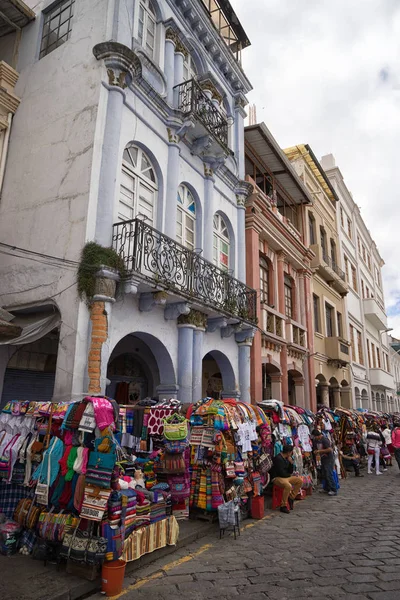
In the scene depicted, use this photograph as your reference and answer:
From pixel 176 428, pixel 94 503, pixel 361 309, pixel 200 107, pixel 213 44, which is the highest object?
pixel 213 44

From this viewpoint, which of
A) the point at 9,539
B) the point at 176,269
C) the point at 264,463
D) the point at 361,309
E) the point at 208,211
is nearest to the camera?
the point at 9,539

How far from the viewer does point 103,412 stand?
5465 millimetres

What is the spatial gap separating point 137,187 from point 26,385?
17.4 ft

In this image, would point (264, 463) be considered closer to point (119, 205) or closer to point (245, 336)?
point (245, 336)

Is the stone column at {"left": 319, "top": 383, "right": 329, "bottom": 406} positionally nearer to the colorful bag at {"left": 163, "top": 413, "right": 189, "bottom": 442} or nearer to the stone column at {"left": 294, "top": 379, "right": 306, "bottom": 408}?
the stone column at {"left": 294, "top": 379, "right": 306, "bottom": 408}

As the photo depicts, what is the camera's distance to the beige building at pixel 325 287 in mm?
21969

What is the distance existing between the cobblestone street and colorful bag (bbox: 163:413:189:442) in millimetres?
1592

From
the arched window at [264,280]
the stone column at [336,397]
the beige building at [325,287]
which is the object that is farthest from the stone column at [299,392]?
the stone column at [336,397]

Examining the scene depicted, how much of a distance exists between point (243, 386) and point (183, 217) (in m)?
5.29

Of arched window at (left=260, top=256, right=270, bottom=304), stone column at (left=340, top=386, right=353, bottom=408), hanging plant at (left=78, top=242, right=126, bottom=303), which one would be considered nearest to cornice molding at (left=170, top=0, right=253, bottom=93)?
arched window at (left=260, top=256, right=270, bottom=304)

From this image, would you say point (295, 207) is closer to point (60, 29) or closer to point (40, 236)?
point (60, 29)

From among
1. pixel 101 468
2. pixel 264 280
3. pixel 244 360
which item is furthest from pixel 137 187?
pixel 264 280

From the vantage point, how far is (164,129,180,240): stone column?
1089 centimetres

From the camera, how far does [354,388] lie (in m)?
25.9
